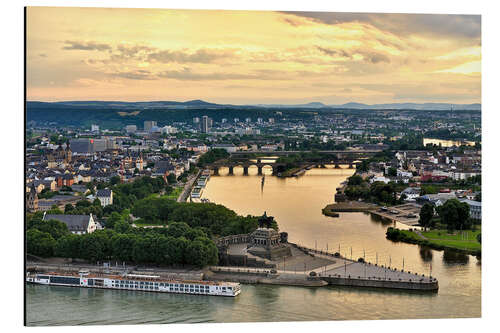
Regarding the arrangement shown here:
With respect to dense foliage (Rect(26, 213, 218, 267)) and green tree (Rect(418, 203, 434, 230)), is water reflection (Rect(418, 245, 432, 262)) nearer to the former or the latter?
green tree (Rect(418, 203, 434, 230))

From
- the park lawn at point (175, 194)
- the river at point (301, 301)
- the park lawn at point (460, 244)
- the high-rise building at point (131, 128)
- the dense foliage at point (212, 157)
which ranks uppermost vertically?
the high-rise building at point (131, 128)

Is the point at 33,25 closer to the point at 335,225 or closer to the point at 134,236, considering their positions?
the point at 134,236

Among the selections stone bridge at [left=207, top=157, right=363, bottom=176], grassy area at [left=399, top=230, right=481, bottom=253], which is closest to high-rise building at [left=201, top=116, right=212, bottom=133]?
stone bridge at [left=207, top=157, right=363, bottom=176]

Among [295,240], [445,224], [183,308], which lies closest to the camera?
[183,308]

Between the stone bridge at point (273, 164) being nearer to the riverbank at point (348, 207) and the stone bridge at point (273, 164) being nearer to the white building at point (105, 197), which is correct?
the riverbank at point (348, 207)

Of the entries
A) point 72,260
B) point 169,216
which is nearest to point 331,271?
point 72,260

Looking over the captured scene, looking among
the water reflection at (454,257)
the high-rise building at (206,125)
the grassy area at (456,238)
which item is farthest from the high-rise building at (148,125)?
the water reflection at (454,257)
